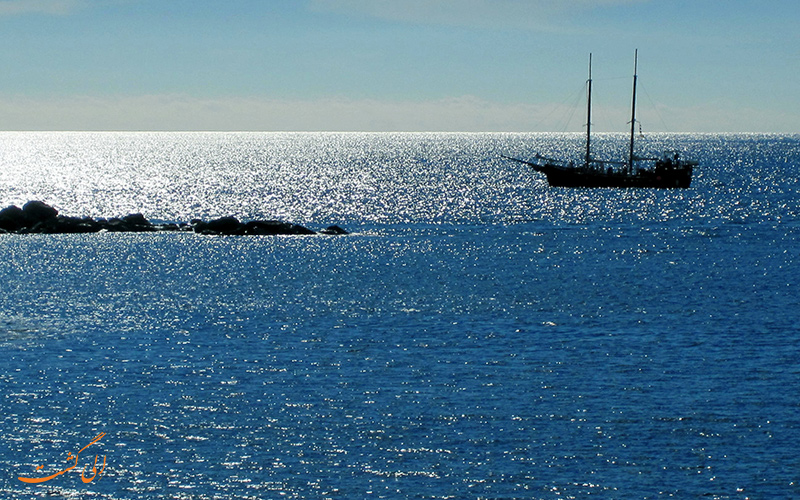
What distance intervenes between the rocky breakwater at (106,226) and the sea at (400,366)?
2799mm

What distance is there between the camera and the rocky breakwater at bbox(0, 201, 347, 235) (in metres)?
83.1

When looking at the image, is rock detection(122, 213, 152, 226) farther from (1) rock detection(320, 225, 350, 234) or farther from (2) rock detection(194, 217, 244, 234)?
(1) rock detection(320, 225, 350, 234)

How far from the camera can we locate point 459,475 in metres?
24.2

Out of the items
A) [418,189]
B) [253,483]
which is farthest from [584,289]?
[418,189]

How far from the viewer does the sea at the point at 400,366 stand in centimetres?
2455

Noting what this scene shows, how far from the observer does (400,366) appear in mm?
35969

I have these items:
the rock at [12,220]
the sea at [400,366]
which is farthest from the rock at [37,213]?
the sea at [400,366]

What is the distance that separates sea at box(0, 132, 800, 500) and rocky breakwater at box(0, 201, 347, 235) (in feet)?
9.18

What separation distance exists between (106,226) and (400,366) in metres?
56.7

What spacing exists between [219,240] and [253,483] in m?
56.9

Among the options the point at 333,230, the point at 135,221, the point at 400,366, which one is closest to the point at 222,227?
the point at 135,221

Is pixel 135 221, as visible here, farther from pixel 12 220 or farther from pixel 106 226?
pixel 12 220

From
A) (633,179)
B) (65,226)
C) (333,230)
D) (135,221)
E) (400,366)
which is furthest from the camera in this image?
(633,179)

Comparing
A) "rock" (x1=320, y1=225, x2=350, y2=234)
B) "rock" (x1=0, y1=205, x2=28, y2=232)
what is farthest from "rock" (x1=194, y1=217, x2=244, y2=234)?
"rock" (x1=0, y1=205, x2=28, y2=232)
